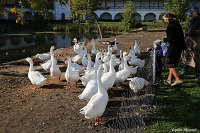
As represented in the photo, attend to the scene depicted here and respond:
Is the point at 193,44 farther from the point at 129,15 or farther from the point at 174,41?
the point at 129,15

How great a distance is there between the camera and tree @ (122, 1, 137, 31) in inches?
1053

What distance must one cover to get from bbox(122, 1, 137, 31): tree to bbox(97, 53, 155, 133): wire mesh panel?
865 inches

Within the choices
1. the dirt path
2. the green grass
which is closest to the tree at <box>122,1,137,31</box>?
the dirt path

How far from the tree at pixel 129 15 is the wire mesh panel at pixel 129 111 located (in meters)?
22.0

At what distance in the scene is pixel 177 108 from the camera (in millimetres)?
4688

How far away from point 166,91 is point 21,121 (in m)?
3.76

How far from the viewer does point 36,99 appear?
5.82 metres

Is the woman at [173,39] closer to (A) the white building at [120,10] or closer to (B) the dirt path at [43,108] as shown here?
(B) the dirt path at [43,108]

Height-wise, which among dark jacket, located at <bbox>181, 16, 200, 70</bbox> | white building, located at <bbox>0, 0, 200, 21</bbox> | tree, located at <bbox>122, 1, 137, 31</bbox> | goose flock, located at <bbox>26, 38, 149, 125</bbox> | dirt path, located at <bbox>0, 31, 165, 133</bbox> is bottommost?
dirt path, located at <bbox>0, 31, 165, 133</bbox>

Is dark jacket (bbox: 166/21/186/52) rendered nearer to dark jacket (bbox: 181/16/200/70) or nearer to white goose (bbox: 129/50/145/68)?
dark jacket (bbox: 181/16/200/70)

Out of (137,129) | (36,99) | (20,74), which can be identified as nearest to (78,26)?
(20,74)

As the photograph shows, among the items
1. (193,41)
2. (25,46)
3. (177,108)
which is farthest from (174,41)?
(25,46)

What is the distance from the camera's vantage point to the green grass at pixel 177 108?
400 cm

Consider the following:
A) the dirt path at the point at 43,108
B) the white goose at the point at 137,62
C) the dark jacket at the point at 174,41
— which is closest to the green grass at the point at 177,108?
the dark jacket at the point at 174,41
